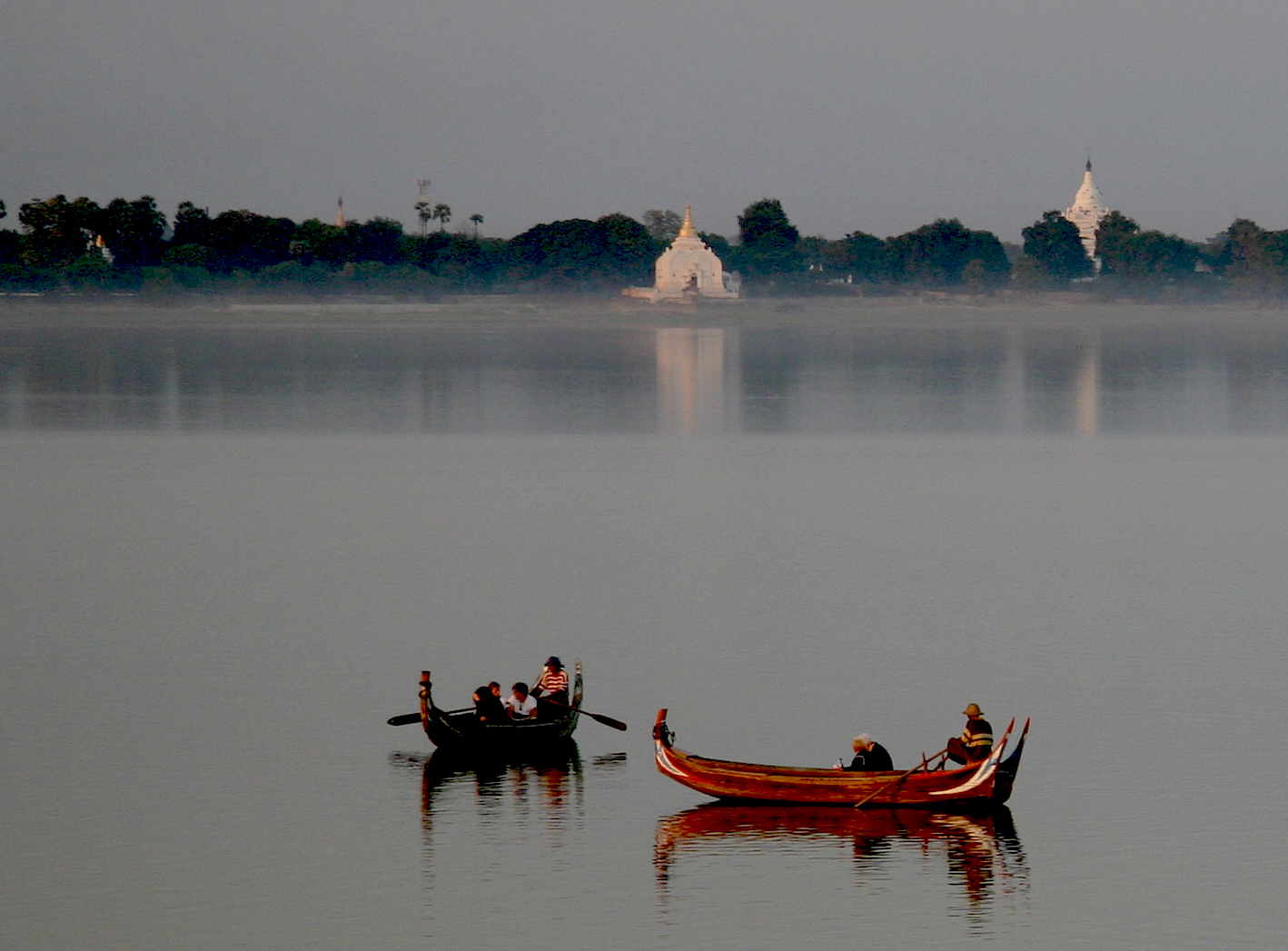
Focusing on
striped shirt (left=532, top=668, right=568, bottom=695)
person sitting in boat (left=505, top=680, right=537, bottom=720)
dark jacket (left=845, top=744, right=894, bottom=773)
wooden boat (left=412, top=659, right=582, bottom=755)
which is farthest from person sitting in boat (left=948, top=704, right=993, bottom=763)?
person sitting in boat (left=505, top=680, right=537, bottom=720)

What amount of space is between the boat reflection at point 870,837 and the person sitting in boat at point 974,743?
0.67m

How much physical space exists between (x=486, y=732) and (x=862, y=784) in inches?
208

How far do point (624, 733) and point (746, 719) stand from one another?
1.83 meters

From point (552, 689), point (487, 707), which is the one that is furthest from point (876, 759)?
point (487, 707)

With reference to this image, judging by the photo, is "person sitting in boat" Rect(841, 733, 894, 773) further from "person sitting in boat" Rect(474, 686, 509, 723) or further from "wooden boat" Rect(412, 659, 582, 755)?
"person sitting in boat" Rect(474, 686, 509, 723)

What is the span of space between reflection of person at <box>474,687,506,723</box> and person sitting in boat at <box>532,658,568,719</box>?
0.66 metres

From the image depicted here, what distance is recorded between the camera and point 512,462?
6331 cm

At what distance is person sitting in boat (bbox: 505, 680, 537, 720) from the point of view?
25472mm

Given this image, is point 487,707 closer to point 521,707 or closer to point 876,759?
point 521,707

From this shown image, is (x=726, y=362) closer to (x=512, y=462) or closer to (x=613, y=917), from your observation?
(x=512, y=462)

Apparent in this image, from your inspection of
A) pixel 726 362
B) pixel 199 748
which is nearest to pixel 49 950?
pixel 199 748

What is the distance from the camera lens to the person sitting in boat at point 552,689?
2558cm

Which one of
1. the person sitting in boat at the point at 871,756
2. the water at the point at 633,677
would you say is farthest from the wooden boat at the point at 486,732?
the person sitting in boat at the point at 871,756

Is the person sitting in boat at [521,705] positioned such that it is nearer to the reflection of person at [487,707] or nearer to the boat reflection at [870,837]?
the reflection of person at [487,707]
